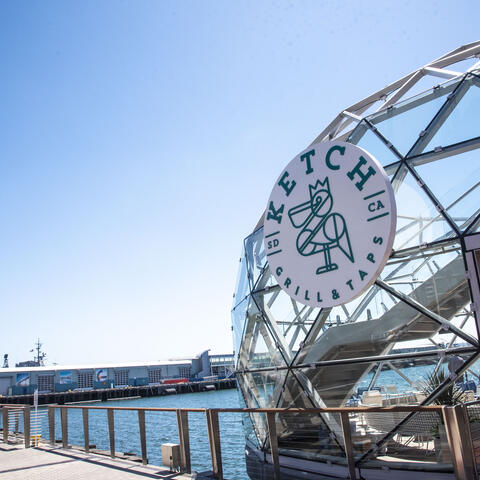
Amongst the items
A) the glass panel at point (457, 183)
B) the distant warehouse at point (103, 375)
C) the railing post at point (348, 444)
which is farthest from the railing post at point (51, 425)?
the distant warehouse at point (103, 375)

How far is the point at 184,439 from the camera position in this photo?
8.86 meters

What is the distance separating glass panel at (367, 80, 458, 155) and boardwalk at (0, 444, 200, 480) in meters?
6.88

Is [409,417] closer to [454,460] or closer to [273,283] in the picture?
[454,460]

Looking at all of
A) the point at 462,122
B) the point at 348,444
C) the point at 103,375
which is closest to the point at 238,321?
the point at 348,444

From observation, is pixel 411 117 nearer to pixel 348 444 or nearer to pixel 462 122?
pixel 462 122

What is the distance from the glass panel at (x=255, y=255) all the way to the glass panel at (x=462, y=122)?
4.00 m

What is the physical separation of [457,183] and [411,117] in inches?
63.1

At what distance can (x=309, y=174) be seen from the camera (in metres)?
8.28

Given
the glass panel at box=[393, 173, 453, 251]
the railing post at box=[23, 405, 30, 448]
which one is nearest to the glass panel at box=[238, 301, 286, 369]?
the glass panel at box=[393, 173, 453, 251]

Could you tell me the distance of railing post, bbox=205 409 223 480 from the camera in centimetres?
816

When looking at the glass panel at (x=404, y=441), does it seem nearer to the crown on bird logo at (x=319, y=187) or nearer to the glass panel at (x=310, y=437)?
the glass panel at (x=310, y=437)

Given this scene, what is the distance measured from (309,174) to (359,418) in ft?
13.5

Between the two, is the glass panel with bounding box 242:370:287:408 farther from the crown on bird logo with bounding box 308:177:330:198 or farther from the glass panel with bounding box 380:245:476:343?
the crown on bird logo with bounding box 308:177:330:198

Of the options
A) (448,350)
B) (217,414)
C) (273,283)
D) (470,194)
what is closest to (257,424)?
(217,414)
